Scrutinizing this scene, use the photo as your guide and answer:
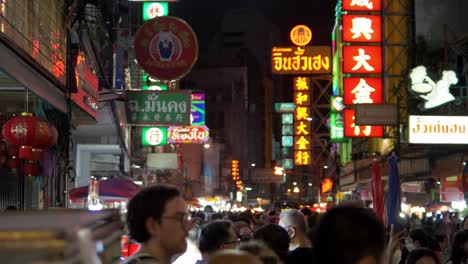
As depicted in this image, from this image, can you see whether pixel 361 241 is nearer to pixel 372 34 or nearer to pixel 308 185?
pixel 372 34

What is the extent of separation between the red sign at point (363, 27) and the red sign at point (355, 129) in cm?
356

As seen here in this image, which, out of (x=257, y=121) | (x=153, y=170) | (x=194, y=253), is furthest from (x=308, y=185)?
(x=194, y=253)

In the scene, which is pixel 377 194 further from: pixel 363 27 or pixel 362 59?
pixel 363 27

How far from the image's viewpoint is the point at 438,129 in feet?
64.5

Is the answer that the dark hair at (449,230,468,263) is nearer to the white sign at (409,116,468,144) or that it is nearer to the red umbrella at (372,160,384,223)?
the red umbrella at (372,160,384,223)

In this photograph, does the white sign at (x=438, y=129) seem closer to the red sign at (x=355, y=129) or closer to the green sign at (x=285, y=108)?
the red sign at (x=355, y=129)

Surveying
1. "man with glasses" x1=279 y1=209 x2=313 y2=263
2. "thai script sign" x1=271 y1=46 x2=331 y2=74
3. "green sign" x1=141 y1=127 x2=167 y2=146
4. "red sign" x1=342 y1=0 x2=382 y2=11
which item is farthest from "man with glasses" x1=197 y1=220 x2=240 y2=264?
"thai script sign" x1=271 y1=46 x2=331 y2=74

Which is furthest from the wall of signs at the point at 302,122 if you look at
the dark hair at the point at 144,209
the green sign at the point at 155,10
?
the dark hair at the point at 144,209

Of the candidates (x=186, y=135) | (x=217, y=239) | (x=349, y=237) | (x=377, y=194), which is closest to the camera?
(x=349, y=237)

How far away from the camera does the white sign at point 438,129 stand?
63.4ft

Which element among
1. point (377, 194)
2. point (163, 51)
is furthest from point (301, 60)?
point (377, 194)

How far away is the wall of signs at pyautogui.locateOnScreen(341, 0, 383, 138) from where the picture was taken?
81.7 feet

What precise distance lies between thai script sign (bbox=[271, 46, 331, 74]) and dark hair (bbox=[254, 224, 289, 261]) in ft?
114

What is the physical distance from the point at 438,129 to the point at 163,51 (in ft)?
25.3
